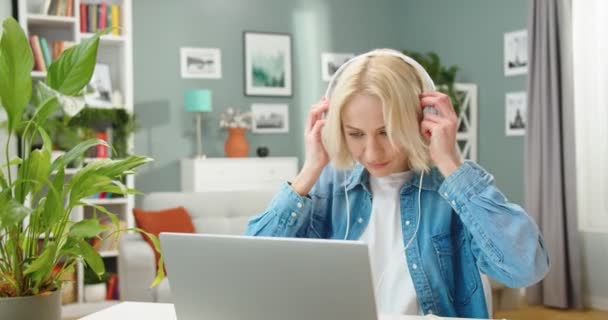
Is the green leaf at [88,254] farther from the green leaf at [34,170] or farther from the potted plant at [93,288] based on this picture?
the potted plant at [93,288]

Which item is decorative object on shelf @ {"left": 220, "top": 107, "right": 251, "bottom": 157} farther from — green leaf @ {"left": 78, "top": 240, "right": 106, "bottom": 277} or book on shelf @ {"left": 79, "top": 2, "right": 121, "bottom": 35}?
green leaf @ {"left": 78, "top": 240, "right": 106, "bottom": 277}

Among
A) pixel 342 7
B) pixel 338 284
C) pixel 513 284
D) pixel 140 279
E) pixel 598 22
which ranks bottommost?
pixel 140 279

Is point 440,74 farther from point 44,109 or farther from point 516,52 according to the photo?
point 44,109

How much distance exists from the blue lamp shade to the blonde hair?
4.26 meters

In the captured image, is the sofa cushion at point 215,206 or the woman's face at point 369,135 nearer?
the woman's face at point 369,135

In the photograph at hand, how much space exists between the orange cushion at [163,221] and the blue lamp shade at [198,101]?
73.9 inches

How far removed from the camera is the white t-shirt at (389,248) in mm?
1613

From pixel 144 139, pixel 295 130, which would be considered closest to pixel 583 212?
pixel 295 130

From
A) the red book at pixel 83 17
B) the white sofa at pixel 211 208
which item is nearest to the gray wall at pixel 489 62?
the white sofa at pixel 211 208

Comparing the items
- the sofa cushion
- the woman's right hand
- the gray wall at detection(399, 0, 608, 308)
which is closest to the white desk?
the woman's right hand

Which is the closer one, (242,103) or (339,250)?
(339,250)

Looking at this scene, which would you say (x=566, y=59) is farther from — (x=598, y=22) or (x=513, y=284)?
(x=513, y=284)

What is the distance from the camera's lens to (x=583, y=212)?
16.1ft

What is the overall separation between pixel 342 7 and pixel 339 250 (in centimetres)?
600
